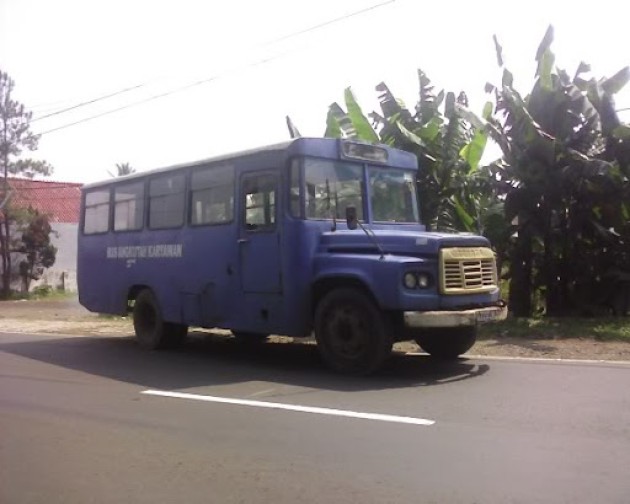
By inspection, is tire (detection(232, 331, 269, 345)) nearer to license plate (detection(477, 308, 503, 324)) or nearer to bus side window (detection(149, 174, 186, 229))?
bus side window (detection(149, 174, 186, 229))

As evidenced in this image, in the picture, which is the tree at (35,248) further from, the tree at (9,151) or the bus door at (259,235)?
the bus door at (259,235)

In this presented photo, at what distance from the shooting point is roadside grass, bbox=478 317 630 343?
11.7 meters

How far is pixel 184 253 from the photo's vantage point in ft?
35.7

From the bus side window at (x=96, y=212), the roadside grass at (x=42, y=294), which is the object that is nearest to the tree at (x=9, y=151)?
the roadside grass at (x=42, y=294)

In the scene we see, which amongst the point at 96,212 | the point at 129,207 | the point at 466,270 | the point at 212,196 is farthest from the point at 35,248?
the point at 466,270

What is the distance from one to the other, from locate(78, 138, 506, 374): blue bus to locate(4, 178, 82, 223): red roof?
790 inches

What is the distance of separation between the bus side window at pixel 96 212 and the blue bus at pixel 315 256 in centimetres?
128

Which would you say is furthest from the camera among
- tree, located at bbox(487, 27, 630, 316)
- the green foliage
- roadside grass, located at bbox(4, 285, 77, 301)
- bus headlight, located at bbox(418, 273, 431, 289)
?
roadside grass, located at bbox(4, 285, 77, 301)

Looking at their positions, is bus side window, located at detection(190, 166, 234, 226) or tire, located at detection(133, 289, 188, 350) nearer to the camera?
bus side window, located at detection(190, 166, 234, 226)

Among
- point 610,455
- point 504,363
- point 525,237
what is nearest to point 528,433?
point 610,455

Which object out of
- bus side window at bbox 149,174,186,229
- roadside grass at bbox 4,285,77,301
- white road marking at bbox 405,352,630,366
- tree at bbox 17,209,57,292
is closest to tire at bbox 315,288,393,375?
white road marking at bbox 405,352,630,366

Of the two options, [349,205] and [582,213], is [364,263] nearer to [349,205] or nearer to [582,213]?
[349,205]

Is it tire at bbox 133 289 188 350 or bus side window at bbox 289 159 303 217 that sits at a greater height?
bus side window at bbox 289 159 303 217

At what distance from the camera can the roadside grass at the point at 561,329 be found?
38.5 ft
